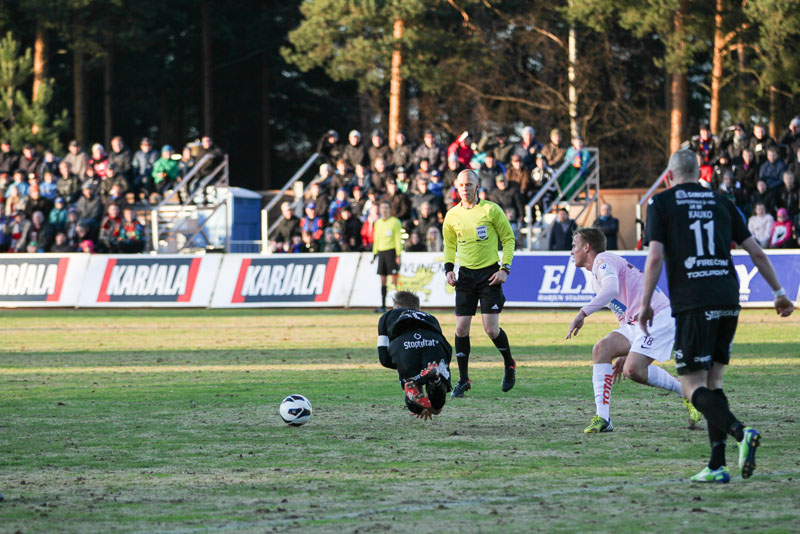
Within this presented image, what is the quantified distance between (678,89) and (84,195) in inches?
746

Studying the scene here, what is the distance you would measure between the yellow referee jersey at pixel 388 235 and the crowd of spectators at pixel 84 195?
9907mm

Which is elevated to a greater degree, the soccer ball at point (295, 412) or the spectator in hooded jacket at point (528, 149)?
the spectator in hooded jacket at point (528, 149)

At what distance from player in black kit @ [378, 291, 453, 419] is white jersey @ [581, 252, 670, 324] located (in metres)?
1.32

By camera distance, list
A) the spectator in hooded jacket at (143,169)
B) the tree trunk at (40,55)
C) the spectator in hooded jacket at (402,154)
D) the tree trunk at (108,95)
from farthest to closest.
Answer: the tree trunk at (108,95)
the tree trunk at (40,55)
the spectator in hooded jacket at (143,169)
the spectator in hooded jacket at (402,154)

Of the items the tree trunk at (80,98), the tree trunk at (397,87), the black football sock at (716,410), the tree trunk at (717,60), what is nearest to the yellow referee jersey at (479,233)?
the black football sock at (716,410)

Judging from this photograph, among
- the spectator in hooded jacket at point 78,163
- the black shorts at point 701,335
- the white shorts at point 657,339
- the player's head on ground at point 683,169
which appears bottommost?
the white shorts at point 657,339

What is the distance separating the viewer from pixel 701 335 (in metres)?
7.18

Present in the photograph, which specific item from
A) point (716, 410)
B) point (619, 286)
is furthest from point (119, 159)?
point (716, 410)

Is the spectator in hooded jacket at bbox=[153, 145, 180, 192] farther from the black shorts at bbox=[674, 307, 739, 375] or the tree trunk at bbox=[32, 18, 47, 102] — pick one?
the black shorts at bbox=[674, 307, 739, 375]

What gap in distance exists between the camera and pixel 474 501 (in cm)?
675

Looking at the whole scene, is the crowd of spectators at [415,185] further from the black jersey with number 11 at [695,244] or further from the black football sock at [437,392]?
the black jersey with number 11 at [695,244]

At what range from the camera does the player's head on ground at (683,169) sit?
7.39 m

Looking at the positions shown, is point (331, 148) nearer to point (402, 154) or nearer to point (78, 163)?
point (402, 154)

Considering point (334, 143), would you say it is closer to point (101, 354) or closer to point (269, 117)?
point (101, 354)
